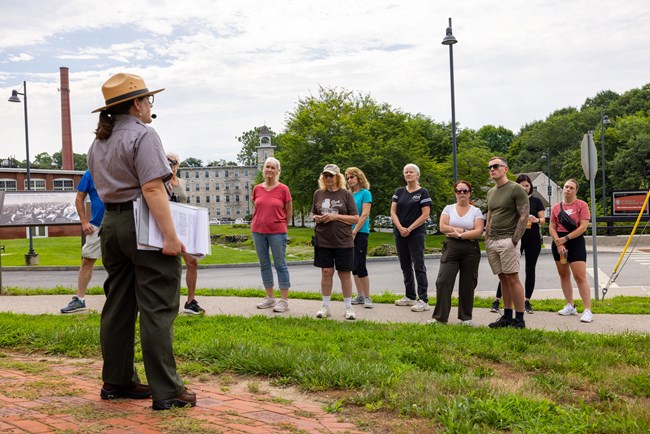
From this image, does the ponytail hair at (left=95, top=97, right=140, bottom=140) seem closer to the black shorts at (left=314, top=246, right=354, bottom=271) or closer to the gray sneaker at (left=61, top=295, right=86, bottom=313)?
the black shorts at (left=314, top=246, right=354, bottom=271)

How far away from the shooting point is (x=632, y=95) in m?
95.2

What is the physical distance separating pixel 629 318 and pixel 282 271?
457 cm

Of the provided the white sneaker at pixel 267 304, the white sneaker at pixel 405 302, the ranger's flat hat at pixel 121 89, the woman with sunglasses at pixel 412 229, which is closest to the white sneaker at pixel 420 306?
the woman with sunglasses at pixel 412 229

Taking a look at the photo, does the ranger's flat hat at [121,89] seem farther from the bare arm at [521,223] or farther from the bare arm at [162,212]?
the bare arm at [521,223]

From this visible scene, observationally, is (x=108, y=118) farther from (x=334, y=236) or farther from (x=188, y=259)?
(x=334, y=236)

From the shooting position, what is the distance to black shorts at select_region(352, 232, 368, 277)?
9.35 m

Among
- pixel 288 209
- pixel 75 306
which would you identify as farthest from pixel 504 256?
pixel 75 306

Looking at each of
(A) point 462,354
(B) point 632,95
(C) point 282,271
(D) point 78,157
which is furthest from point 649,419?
(D) point 78,157

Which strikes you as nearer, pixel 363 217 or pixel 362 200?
pixel 363 217

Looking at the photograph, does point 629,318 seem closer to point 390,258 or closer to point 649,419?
point 649,419

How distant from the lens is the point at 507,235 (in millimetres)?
7660

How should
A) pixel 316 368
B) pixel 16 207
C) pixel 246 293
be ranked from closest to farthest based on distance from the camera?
pixel 316 368 < pixel 246 293 < pixel 16 207

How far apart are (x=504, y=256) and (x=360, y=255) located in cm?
242

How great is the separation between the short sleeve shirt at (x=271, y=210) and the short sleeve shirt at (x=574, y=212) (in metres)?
3.64
